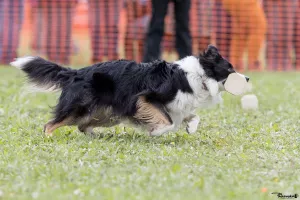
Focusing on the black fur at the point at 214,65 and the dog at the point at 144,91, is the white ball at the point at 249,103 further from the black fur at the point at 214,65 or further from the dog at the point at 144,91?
the black fur at the point at 214,65

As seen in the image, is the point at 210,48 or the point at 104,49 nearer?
the point at 210,48

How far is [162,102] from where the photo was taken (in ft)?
18.5

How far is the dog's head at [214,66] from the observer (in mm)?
5609

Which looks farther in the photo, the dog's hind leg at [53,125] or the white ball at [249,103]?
the white ball at [249,103]

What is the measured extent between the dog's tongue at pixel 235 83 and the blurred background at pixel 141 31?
7.19 m

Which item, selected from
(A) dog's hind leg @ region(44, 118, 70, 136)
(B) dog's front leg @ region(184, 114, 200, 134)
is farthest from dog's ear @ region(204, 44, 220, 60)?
(A) dog's hind leg @ region(44, 118, 70, 136)

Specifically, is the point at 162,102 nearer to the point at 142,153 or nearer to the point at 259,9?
the point at 142,153

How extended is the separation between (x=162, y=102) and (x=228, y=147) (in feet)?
2.29

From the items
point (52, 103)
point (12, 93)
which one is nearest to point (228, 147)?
point (52, 103)

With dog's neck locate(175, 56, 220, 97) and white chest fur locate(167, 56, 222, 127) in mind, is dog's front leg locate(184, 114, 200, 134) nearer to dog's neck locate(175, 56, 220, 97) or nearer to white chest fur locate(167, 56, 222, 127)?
white chest fur locate(167, 56, 222, 127)

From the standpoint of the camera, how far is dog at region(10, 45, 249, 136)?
5.60m

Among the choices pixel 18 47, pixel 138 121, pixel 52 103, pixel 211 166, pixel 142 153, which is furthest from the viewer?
pixel 18 47

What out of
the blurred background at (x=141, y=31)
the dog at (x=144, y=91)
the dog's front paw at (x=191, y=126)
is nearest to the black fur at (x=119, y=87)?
the dog at (x=144, y=91)

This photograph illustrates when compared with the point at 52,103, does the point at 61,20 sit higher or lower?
higher
